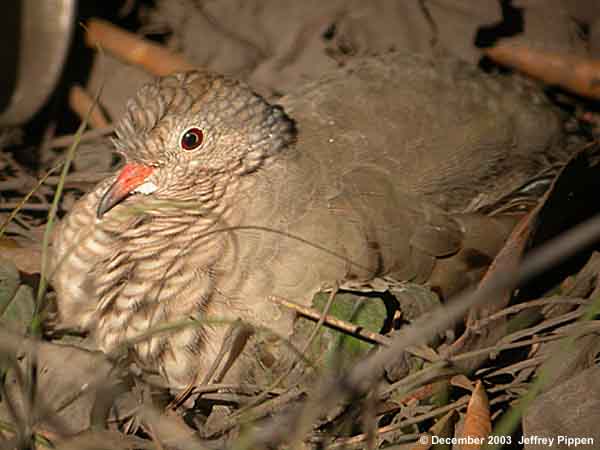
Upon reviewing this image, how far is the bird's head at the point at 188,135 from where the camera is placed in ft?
8.44

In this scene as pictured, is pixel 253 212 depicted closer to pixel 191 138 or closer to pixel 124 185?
pixel 191 138

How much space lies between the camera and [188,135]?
2.58m

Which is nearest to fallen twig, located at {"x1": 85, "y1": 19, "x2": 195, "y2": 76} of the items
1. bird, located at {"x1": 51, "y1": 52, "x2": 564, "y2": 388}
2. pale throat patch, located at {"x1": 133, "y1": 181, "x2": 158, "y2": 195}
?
bird, located at {"x1": 51, "y1": 52, "x2": 564, "y2": 388}

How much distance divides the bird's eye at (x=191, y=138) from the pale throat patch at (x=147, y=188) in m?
0.17

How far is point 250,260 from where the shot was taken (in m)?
2.47

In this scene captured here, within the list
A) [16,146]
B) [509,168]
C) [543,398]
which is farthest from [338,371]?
[16,146]

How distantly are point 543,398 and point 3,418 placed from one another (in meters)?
1.51

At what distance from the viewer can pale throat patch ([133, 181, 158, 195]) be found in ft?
8.66

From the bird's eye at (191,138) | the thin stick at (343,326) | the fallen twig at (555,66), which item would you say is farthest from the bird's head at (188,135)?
the fallen twig at (555,66)

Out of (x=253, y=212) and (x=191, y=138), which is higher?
(x=191, y=138)

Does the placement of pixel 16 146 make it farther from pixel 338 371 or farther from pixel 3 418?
pixel 338 371

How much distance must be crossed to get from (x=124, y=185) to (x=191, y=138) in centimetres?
26

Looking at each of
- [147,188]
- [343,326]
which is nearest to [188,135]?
[147,188]

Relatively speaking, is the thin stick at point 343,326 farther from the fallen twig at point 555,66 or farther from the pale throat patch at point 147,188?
the fallen twig at point 555,66
